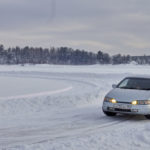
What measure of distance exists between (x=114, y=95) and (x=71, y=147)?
4530 millimetres

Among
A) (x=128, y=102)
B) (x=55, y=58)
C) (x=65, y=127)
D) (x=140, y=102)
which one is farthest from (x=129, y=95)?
(x=55, y=58)

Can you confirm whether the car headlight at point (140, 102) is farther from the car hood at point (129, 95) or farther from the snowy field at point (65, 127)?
the snowy field at point (65, 127)

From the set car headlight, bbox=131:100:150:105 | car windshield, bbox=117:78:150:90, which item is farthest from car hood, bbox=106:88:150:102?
car windshield, bbox=117:78:150:90

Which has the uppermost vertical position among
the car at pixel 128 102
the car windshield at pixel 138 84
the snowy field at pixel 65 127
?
the car windshield at pixel 138 84

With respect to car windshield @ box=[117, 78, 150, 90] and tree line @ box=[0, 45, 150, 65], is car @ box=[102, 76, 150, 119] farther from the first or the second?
tree line @ box=[0, 45, 150, 65]

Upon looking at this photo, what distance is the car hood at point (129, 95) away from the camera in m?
10.6

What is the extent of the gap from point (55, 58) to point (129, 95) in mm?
186688

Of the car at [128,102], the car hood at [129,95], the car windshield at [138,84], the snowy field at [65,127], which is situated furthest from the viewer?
the car windshield at [138,84]

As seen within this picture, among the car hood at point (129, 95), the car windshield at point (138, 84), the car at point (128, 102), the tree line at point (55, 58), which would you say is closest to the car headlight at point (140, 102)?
the car at point (128, 102)

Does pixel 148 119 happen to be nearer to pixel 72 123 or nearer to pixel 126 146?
pixel 72 123

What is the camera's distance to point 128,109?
10508 mm

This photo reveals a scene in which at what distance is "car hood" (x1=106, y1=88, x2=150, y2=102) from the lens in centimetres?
1062

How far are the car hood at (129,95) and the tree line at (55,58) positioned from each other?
539 ft

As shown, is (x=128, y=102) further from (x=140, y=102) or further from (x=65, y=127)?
(x=65, y=127)
